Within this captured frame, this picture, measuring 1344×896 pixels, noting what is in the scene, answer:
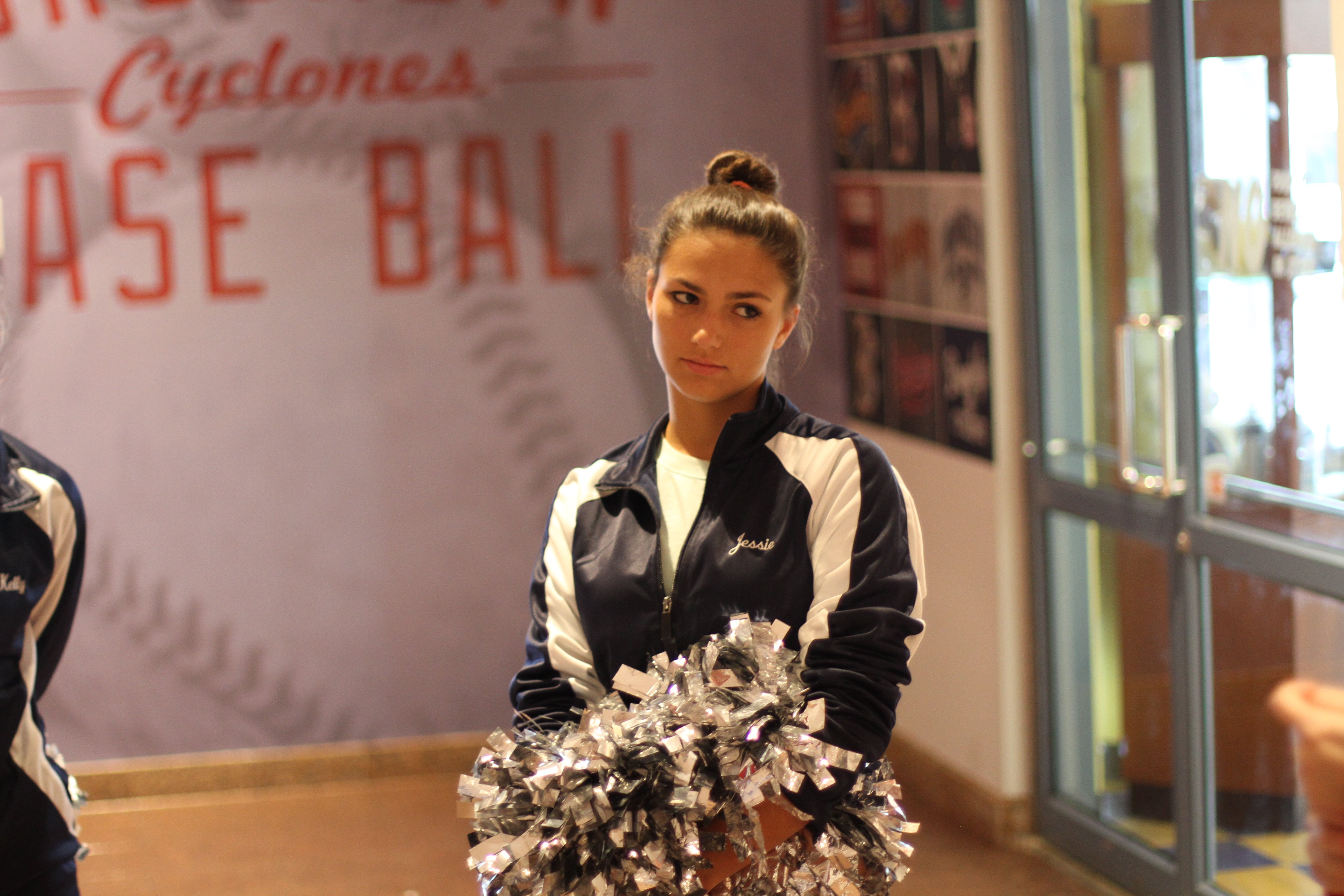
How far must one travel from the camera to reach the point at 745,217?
1.68 metres

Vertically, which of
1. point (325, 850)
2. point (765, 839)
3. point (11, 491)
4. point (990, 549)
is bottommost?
point (325, 850)

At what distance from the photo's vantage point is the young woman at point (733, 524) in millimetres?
1548

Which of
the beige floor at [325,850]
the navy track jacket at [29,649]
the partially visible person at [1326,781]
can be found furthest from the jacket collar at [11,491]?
the beige floor at [325,850]

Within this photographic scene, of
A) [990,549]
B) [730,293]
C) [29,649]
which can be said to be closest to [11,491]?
[29,649]

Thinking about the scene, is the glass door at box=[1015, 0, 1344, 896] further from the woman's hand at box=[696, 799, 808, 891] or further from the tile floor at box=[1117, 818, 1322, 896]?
the woman's hand at box=[696, 799, 808, 891]

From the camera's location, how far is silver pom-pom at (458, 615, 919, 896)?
1.44 m

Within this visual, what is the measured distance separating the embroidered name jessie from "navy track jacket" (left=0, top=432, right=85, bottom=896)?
3.39 ft

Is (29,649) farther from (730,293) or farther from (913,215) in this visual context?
(913,215)

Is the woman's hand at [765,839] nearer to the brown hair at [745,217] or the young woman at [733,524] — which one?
the young woman at [733,524]

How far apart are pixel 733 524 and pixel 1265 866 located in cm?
193

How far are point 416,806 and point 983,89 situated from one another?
260 centimetres

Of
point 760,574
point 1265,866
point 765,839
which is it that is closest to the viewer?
point 765,839

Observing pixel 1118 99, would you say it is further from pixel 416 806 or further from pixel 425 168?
pixel 416 806

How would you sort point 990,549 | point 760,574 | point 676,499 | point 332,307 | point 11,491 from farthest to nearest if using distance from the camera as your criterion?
point 332,307 < point 990,549 < point 11,491 < point 676,499 < point 760,574
